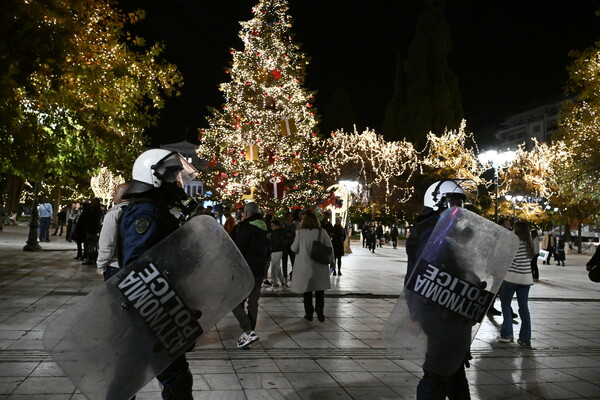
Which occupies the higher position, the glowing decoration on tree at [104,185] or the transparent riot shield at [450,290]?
the glowing decoration on tree at [104,185]

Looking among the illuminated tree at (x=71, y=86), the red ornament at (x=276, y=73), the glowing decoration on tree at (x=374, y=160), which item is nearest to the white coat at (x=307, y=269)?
the illuminated tree at (x=71, y=86)

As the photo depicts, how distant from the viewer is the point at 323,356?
623 centimetres

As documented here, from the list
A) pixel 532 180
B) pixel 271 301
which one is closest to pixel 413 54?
pixel 532 180

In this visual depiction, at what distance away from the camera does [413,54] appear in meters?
60.0

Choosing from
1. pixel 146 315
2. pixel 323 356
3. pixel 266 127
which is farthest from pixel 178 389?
pixel 266 127

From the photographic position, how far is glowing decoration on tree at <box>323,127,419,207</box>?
48062 millimetres

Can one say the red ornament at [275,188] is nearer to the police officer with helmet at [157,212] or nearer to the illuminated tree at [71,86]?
the illuminated tree at [71,86]

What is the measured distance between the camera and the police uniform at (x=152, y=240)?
10.3 ft

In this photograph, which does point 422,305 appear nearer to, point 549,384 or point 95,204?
point 549,384

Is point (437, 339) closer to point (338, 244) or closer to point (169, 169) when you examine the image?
point (169, 169)

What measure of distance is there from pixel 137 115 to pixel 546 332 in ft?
40.7

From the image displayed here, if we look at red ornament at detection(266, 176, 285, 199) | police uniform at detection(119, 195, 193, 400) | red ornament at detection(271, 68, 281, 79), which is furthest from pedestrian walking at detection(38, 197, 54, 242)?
police uniform at detection(119, 195, 193, 400)

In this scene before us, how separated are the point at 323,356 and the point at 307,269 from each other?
2365 millimetres

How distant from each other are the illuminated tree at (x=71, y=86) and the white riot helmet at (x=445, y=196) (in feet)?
27.6
